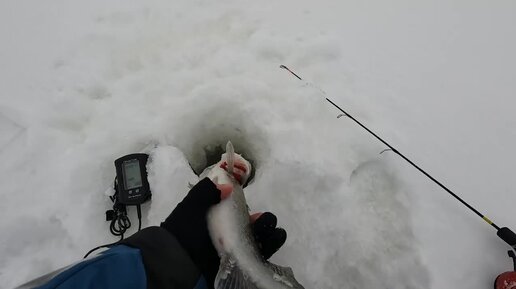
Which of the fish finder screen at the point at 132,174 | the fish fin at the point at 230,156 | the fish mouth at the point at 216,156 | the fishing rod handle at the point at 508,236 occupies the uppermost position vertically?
the fish fin at the point at 230,156

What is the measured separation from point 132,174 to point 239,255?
1007 millimetres

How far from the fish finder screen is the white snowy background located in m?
0.10

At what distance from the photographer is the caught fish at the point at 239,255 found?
5.51 feet

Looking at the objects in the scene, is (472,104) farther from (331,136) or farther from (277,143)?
(277,143)

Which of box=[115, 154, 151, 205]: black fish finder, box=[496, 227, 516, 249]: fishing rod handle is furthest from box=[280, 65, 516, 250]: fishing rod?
box=[115, 154, 151, 205]: black fish finder

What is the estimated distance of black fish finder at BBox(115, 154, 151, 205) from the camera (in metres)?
2.31

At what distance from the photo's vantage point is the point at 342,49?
10.2 ft

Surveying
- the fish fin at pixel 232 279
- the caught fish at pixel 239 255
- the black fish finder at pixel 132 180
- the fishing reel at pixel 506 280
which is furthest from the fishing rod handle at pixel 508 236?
the black fish finder at pixel 132 180

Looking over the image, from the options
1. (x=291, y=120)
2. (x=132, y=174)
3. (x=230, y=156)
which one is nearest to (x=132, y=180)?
(x=132, y=174)

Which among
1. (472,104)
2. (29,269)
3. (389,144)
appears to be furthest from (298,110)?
(29,269)

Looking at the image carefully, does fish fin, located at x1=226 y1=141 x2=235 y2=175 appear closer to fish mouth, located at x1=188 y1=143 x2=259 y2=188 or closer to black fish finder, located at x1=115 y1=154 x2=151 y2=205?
fish mouth, located at x1=188 y1=143 x2=259 y2=188

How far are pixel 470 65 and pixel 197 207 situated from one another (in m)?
2.57

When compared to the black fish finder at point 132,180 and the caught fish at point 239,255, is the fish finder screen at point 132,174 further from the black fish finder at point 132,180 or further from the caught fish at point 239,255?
the caught fish at point 239,255

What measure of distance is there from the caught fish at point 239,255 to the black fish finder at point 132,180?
0.59 metres
